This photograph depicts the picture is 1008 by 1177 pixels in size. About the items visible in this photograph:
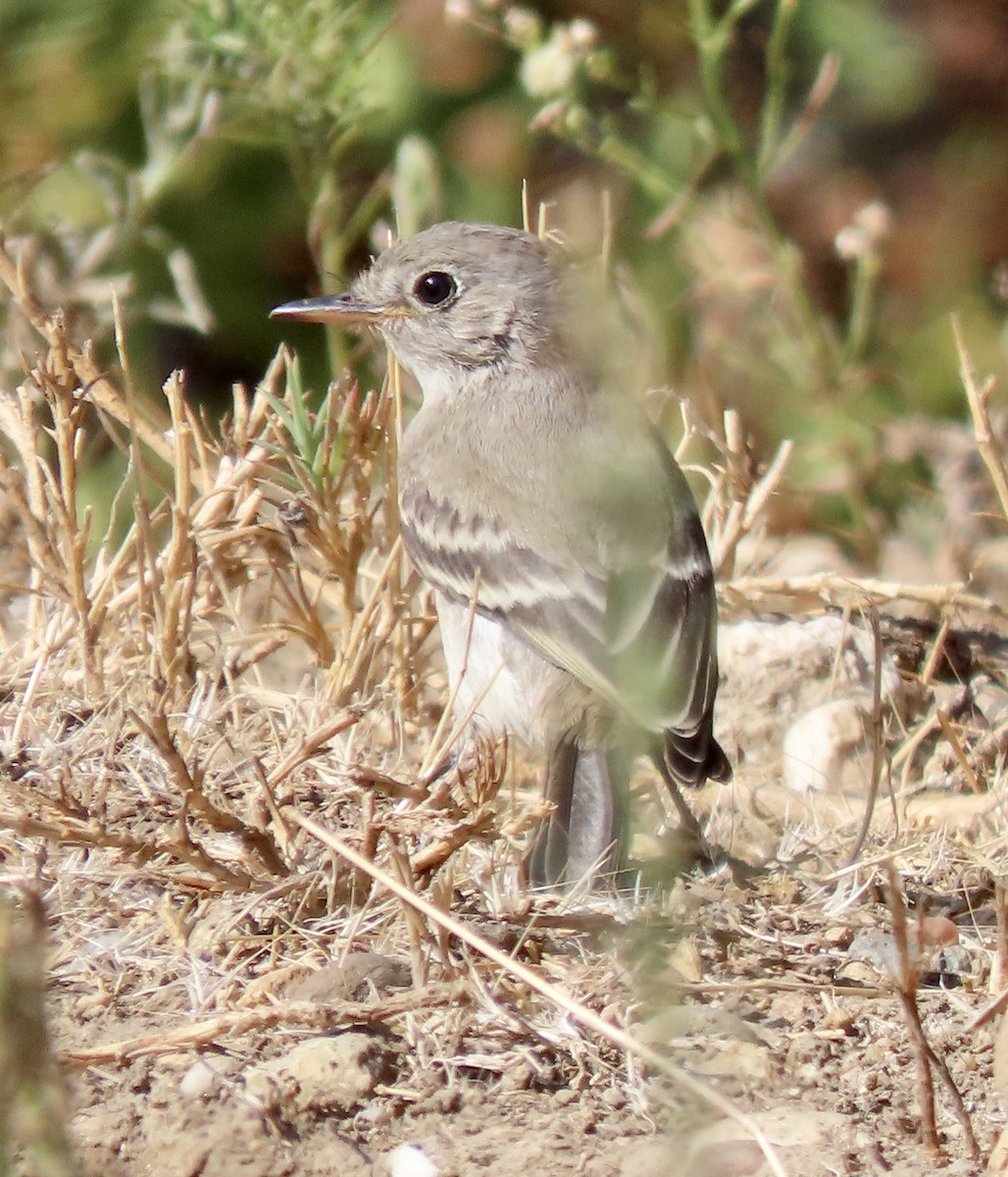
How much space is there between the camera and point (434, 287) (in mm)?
4340

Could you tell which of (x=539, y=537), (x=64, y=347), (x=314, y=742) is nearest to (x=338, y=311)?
(x=539, y=537)

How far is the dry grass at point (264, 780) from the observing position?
266cm

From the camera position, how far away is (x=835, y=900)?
3.17 metres

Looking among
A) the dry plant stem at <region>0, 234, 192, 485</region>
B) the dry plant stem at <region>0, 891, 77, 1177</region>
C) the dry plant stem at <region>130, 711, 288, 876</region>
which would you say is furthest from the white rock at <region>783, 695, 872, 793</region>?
the dry plant stem at <region>0, 891, 77, 1177</region>

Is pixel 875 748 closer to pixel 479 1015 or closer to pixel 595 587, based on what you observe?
pixel 595 587

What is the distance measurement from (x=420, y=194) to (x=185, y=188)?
179cm

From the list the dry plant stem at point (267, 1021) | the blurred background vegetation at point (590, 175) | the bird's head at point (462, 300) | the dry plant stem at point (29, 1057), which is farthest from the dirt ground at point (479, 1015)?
the bird's head at point (462, 300)

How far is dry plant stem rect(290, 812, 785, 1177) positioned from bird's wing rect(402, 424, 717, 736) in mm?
667

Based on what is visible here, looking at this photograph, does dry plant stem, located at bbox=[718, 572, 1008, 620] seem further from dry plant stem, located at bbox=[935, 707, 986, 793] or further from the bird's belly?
the bird's belly

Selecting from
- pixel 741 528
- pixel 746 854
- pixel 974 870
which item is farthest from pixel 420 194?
pixel 974 870

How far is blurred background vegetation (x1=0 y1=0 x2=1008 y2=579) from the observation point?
4531 millimetres

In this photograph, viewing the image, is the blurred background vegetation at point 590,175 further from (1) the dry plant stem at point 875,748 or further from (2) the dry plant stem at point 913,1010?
(2) the dry plant stem at point 913,1010

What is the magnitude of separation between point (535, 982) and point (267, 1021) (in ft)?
1.34

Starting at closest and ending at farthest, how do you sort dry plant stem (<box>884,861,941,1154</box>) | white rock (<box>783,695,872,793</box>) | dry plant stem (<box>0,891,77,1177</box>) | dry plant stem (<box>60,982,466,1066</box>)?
dry plant stem (<box>0,891,77,1177</box>) < dry plant stem (<box>884,861,941,1154</box>) < dry plant stem (<box>60,982,466,1066</box>) < white rock (<box>783,695,872,793</box>)
